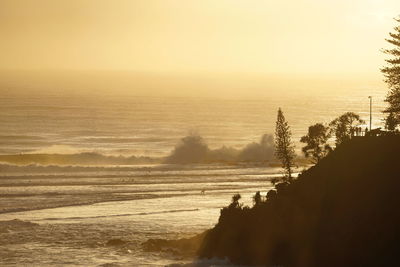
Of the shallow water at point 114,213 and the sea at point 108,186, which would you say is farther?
the sea at point 108,186

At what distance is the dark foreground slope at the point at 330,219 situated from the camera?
4331 cm

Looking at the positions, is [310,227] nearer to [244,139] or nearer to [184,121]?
[244,139]

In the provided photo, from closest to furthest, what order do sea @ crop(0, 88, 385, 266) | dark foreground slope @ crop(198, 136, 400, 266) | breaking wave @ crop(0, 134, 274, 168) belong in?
dark foreground slope @ crop(198, 136, 400, 266) < sea @ crop(0, 88, 385, 266) < breaking wave @ crop(0, 134, 274, 168)

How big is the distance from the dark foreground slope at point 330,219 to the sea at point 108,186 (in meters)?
2.64

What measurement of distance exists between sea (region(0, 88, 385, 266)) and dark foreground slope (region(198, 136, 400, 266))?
2635 millimetres

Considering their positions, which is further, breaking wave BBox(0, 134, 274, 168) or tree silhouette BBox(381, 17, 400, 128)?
breaking wave BBox(0, 134, 274, 168)

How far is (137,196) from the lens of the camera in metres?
74.2

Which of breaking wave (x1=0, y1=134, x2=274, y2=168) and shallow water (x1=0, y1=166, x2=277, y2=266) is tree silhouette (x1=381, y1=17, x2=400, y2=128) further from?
breaking wave (x1=0, y1=134, x2=274, y2=168)

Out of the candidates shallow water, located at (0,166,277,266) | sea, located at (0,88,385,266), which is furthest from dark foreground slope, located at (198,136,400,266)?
shallow water, located at (0,166,277,266)

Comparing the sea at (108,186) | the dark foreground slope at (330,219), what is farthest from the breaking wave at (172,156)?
the dark foreground slope at (330,219)

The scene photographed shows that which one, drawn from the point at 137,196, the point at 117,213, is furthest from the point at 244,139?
the point at 117,213

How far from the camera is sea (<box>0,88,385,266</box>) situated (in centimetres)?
5247

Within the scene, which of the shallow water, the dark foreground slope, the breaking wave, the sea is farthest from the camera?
the breaking wave

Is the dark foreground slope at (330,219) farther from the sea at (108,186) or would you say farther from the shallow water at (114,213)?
the shallow water at (114,213)
